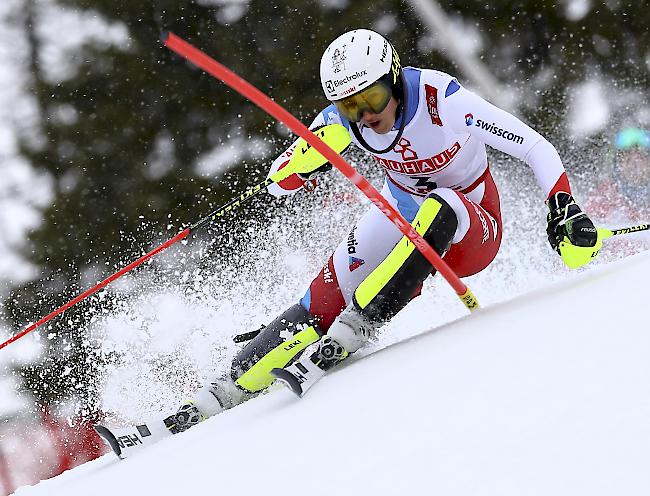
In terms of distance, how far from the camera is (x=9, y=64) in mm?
8023

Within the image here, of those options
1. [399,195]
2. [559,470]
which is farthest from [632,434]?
[399,195]

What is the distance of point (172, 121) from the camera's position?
7.93 metres

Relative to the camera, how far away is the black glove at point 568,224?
5.84 feet

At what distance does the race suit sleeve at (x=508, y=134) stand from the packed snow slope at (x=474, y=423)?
0.38 meters

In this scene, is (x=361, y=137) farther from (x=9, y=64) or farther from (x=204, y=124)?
(x=9, y=64)

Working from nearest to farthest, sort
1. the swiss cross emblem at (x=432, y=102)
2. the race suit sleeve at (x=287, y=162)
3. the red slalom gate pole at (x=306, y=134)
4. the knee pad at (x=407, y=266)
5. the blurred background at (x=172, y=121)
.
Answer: the red slalom gate pole at (x=306, y=134), the knee pad at (x=407, y=266), the swiss cross emblem at (x=432, y=102), the race suit sleeve at (x=287, y=162), the blurred background at (x=172, y=121)

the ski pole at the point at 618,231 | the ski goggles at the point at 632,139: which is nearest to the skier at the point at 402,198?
the ski pole at the point at 618,231

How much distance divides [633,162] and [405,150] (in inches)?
221

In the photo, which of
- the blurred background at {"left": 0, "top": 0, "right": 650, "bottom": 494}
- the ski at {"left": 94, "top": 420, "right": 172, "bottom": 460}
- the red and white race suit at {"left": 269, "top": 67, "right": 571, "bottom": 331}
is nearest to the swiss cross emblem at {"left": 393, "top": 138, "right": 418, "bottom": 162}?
the red and white race suit at {"left": 269, "top": 67, "right": 571, "bottom": 331}

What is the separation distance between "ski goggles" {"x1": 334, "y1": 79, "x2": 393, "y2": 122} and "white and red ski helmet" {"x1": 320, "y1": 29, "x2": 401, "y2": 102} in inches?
0.7

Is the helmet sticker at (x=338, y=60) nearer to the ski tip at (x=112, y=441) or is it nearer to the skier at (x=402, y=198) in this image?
the skier at (x=402, y=198)

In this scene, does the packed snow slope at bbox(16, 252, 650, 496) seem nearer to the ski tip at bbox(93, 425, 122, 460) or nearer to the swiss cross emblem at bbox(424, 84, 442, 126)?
the ski tip at bbox(93, 425, 122, 460)

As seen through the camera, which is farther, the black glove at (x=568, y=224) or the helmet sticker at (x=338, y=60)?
the helmet sticker at (x=338, y=60)

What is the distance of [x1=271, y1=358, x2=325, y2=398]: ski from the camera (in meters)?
1.71
